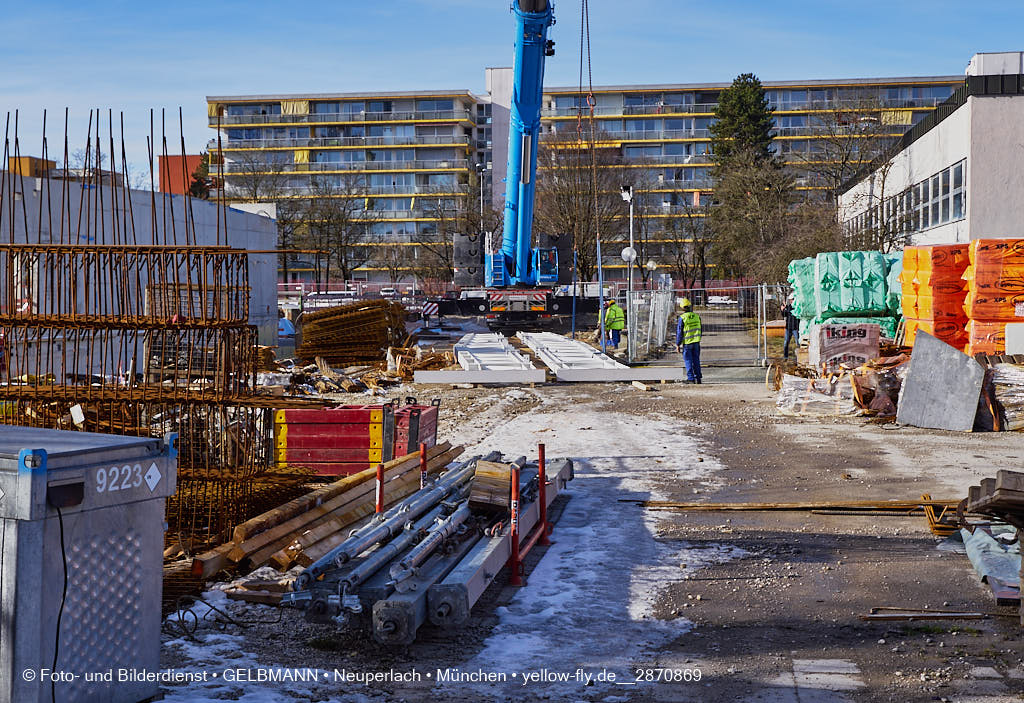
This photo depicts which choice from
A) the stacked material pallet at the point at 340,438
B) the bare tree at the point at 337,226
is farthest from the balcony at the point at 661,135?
the stacked material pallet at the point at 340,438

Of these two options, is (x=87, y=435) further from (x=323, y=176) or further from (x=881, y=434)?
(x=323, y=176)

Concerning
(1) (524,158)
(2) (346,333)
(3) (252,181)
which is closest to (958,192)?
(1) (524,158)

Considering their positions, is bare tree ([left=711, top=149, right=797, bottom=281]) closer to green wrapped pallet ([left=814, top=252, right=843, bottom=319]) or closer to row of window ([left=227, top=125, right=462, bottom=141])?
green wrapped pallet ([left=814, top=252, right=843, bottom=319])

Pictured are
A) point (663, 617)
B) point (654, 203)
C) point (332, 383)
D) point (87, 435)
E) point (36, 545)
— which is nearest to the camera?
point (36, 545)

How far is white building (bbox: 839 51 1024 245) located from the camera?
24.9 m

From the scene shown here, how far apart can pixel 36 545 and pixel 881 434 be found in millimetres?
12731

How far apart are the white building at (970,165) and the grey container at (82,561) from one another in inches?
956

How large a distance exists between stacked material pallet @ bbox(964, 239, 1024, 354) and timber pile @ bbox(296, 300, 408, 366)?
14.3 meters

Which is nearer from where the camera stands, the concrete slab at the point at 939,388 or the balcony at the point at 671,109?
the concrete slab at the point at 939,388

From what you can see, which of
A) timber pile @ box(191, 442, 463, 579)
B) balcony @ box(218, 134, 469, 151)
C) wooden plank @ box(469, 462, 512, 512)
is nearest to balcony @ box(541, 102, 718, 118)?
balcony @ box(218, 134, 469, 151)

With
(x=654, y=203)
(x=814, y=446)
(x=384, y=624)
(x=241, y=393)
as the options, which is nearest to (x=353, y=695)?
(x=384, y=624)

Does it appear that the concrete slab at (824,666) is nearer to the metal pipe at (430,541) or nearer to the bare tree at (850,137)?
the metal pipe at (430,541)

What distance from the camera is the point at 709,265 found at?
75.8 m

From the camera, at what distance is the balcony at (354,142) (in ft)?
→ 303
